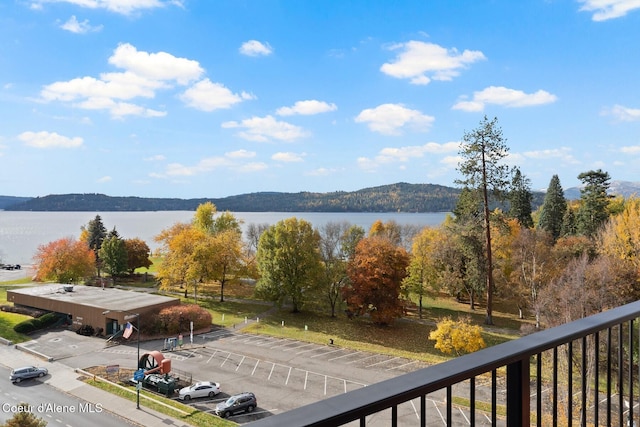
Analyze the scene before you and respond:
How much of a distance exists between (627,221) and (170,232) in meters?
26.4

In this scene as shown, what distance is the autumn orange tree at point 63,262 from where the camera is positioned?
1006 inches

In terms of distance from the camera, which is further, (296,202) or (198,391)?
(296,202)

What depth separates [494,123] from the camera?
A: 18.2 metres

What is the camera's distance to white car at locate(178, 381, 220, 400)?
11.0 meters

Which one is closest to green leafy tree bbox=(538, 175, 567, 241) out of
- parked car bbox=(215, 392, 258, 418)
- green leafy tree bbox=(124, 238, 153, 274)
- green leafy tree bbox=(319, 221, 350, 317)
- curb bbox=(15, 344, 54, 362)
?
green leafy tree bbox=(319, 221, 350, 317)

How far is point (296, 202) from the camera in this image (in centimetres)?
8838

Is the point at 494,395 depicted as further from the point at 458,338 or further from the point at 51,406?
the point at 458,338

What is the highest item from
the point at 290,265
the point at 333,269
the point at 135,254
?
the point at 290,265

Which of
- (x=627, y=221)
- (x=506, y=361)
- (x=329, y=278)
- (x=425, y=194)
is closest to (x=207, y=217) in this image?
(x=329, y=278)

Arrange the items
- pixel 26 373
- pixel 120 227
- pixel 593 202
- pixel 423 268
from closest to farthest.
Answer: pixel 26 373
pixel 423 268
pixel 593 202
pixel 120 227

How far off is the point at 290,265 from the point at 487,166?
36.3 ft

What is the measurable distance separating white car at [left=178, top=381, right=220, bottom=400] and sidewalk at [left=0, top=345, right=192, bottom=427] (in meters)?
0.93

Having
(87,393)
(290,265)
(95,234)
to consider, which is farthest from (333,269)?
(95,234)

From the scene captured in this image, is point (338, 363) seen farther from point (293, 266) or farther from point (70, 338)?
point (70, 338)
